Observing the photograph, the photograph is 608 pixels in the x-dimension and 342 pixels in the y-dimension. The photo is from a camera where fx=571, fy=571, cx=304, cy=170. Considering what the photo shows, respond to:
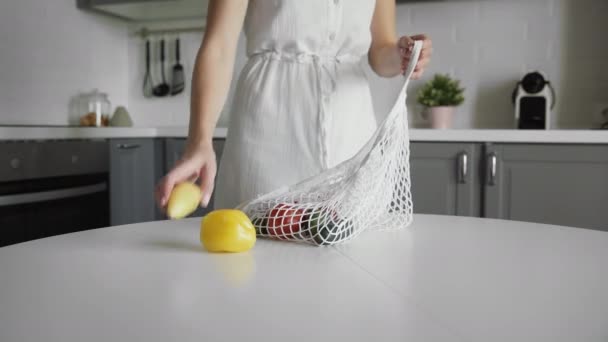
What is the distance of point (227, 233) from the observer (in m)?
0.62

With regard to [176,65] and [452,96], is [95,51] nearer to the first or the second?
[176,65]

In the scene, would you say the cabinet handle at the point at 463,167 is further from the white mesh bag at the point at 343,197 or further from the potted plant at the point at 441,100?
the white mesh bag at the point at 343,197

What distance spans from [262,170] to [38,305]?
0.64m

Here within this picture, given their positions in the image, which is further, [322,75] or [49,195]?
[49,195]

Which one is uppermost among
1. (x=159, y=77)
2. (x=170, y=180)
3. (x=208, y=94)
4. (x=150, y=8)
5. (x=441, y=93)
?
(x=150, y=8)

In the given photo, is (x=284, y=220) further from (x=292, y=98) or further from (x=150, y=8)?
(x=150, y=8)

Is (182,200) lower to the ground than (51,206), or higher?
higher

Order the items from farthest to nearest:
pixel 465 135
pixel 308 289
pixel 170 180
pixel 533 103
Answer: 1. pixel 533 103
2. pixel 465 135
3. pixel 170 180
4. pixel 308 289

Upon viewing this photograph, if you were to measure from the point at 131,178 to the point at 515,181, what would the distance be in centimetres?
148

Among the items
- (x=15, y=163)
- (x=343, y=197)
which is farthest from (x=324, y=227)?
(x=15, y=163)

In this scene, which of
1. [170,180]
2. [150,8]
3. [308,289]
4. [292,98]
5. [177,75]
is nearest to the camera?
[308,289]

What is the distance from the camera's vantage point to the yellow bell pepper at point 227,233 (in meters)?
0.62

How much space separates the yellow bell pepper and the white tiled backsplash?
1.96 metres

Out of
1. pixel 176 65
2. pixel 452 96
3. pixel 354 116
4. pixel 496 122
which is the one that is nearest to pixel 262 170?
pixel 354 116
